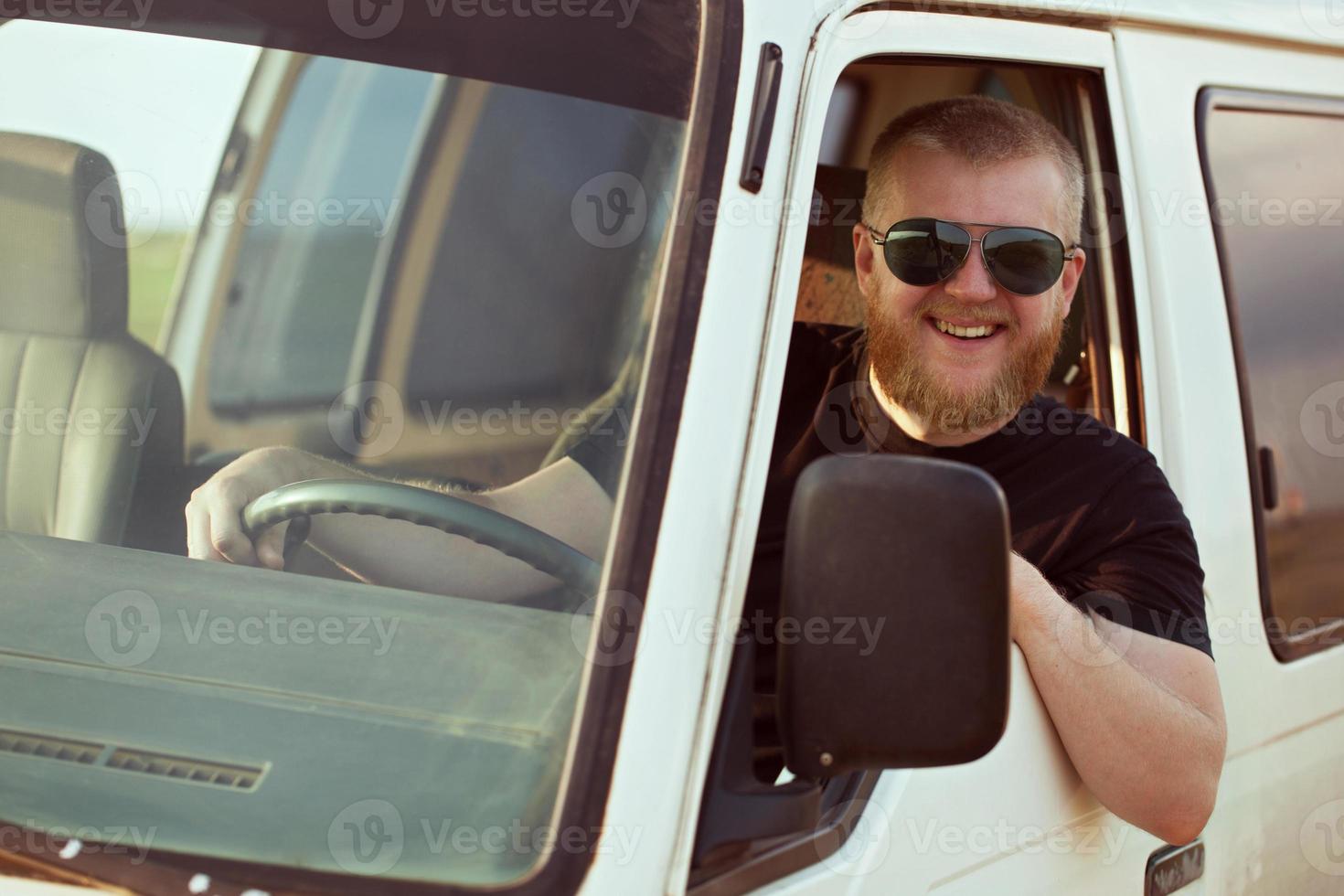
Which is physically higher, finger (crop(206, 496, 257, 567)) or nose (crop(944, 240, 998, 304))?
nose (crop(944, 240, 998, 304))

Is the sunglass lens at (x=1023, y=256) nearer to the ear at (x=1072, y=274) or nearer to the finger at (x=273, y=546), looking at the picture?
the ear at (x=1072, y=274)

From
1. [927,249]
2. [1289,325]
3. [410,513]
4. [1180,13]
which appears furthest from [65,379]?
[1289,325]

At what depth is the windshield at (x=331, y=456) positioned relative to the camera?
1191mm

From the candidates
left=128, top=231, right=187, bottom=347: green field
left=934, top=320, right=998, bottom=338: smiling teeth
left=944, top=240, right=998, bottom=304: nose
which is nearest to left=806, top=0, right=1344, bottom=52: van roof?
left=944, top=240, right=998, bottom=304: nose

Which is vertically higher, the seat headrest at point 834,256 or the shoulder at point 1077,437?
the seat headrest at point 834,256

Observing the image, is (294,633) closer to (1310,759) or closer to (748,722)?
(748,722)

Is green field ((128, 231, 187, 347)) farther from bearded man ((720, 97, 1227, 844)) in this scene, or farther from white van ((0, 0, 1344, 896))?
bearded man ((720, 97, 1227, 844))

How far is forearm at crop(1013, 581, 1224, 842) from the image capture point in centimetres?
160

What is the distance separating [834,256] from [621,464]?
1.62 meters

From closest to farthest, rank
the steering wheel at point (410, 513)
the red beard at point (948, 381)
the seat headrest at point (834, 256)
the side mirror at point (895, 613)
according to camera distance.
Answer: the side mirror at point (895, 613)
the steering wheel at point (410, 513)
the red beard at point (948, 381)
the seat headrest at point (834, 256)

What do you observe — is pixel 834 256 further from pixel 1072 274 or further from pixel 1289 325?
pixel 1289 325

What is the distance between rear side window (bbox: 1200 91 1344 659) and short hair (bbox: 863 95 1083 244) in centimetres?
21

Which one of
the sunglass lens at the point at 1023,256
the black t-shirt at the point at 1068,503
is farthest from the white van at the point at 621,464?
→ the sunglass lens at the point at 1023,256

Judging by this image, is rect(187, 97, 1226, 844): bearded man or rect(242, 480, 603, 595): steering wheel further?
rect(187, 97, 1226, 844): bearded man
